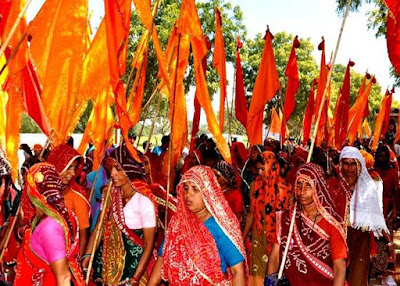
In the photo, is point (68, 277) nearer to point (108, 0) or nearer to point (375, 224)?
point (108, 0)

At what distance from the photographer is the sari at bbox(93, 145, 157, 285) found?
424cm

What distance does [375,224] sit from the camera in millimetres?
5641

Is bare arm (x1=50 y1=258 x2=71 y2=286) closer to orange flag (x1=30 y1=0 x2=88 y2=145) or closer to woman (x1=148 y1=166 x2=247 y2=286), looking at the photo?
woman (x1=148 y1=166 x2=247 y2=286)

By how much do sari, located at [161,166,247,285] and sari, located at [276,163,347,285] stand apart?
1.85 feet

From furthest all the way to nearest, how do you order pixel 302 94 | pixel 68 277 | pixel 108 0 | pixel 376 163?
1. pixel 302 94
2. pixel 376 163
3. pixel 108 0
4. pixel 68 277

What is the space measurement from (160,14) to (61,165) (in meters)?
18.7

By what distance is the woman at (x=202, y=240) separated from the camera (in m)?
3.46

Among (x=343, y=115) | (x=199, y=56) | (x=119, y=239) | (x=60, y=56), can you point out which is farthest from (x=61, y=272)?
(x=343, y=115)

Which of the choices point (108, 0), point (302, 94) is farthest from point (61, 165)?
point (302, 94)

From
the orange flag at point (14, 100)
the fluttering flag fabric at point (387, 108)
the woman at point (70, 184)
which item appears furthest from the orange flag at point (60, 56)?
the fluttering flag fabric at point (387, 108)

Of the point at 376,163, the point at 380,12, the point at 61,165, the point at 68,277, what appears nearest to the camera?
the point at 68,277

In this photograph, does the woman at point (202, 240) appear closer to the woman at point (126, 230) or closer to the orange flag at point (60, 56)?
the woman at point (126, 230)

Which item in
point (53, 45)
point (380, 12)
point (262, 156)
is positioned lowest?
point (262, 156)

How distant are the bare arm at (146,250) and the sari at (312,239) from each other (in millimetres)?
870
